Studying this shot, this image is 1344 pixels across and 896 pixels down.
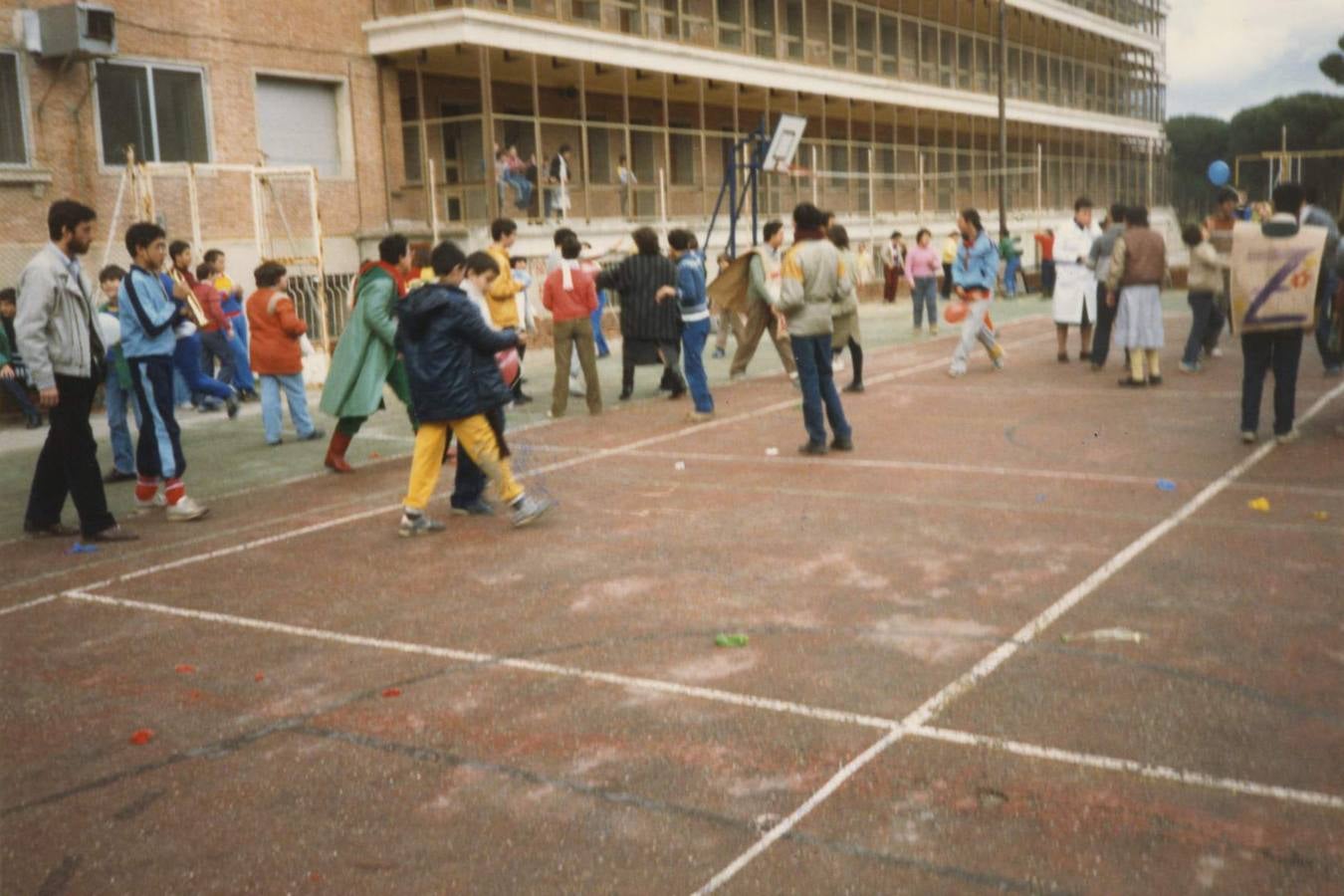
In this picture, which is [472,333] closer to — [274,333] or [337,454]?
[337,454]

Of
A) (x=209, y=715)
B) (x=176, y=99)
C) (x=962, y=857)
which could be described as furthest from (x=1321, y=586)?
(x=176, y=99)

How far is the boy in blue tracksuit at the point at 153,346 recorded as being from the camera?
893cm

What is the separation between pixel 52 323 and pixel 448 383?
243 centimetres

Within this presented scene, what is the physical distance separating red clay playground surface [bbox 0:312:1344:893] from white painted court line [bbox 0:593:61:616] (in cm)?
3

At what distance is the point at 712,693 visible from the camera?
16.8 feet

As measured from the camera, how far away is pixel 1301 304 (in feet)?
32.1

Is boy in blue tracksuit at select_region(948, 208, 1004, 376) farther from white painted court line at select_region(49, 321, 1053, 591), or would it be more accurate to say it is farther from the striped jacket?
the striped jacket

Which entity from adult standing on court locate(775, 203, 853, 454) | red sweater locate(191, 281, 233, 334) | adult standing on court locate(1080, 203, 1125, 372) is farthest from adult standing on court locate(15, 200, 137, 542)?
adult standing on court locate(1080, 203, 1125, 372)

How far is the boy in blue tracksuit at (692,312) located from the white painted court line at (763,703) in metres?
6.80

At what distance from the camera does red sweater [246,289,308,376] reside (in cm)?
1200

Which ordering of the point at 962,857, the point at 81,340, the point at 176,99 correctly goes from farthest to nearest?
the point at 176,99, the point at 81,340, the point at 962,857

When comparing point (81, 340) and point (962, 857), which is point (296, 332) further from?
point (962, 857)

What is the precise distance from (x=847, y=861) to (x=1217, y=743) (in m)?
1.50

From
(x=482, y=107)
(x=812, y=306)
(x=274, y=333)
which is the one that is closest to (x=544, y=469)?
(x=812, y=306)
